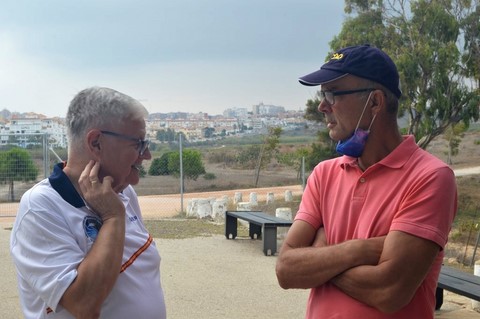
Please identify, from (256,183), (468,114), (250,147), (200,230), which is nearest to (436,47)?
(468,114)

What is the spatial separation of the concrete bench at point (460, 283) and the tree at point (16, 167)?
14.1m

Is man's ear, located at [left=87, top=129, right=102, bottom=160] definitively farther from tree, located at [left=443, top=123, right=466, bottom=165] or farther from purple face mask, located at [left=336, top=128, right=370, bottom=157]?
tree, located at [left=443, top=123, right=466, bottom=165]

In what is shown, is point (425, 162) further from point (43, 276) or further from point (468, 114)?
point (468, 114)

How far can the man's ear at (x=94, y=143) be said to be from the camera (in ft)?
8.72

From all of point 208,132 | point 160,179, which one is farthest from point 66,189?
point 208,132

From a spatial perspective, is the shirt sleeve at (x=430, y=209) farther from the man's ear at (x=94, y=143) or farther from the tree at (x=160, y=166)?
the tree at (x=160, y=166)

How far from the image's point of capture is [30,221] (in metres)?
2.51

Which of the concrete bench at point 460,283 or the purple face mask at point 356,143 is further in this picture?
the concrete bench at point 460,283

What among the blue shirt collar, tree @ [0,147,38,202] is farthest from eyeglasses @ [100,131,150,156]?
tree @ [0,147,38,202]

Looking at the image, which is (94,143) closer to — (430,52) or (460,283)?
(460,283)

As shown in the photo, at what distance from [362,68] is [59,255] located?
1419 mm

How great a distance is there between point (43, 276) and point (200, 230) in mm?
11441

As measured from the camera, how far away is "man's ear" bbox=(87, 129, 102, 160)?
8.72 ft

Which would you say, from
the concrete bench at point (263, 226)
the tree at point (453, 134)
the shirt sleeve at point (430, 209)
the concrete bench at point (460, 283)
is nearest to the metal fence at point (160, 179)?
the concrete bench at point (263, 226)
